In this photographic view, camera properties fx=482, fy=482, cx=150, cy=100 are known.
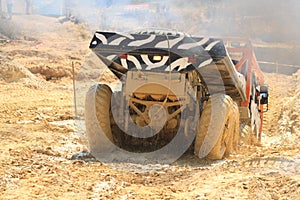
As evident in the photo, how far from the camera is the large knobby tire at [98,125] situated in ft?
18.6

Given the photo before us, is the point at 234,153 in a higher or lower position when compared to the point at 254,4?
lower

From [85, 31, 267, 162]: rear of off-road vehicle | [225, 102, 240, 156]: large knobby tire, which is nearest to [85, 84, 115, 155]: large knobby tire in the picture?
[85, 31, 267, 162]: rear of off-road vehicle

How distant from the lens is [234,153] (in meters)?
6.03

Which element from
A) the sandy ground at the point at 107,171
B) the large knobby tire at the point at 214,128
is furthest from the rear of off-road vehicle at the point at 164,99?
the sandy ground at the point at 107,171

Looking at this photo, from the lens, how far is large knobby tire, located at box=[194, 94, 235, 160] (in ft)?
17.6

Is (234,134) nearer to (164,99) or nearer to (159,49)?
(164,99)

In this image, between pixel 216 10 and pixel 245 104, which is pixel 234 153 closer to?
pixel 245 104

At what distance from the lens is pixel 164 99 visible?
557 cm

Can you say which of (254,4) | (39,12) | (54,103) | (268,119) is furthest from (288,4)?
(54,103)

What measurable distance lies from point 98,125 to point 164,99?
2.74 feet

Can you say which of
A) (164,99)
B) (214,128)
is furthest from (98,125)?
(214,128)

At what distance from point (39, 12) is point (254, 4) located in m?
15.8

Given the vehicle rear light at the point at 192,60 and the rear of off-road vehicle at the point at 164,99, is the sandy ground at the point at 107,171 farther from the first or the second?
the vehicle rear light at the point at 192,60

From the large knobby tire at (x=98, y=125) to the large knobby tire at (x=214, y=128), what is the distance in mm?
1054
